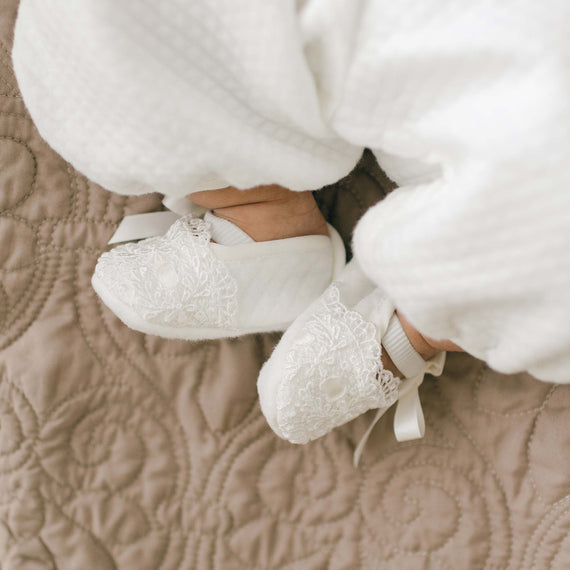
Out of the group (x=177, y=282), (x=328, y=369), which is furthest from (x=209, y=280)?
(x=328, y=369)

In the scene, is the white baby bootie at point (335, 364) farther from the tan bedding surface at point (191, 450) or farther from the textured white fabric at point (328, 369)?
the tan bedding surface at point (191, 450)

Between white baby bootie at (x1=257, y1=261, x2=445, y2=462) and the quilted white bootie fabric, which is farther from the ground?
the quilted white bootie fabric

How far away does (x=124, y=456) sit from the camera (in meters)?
0.71

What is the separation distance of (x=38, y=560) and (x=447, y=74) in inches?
27.5

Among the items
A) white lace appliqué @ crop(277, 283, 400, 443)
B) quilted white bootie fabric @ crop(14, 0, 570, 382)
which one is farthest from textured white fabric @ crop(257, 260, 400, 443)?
quilted white bootie fabric @ crop(14, 0, 570, 382)

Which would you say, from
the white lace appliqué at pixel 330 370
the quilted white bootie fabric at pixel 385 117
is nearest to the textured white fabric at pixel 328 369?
the white lace appliqué at pixel 330 370

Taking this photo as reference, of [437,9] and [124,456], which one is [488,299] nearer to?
[437,9]

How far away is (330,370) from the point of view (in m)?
0.60

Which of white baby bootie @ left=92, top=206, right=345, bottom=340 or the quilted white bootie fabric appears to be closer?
the quilted white bootie fabric

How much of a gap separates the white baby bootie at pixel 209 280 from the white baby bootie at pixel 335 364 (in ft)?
0.14

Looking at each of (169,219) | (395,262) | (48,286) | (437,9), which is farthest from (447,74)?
(48,286)

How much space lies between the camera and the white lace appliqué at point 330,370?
23.4 inches

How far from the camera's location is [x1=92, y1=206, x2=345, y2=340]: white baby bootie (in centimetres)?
61

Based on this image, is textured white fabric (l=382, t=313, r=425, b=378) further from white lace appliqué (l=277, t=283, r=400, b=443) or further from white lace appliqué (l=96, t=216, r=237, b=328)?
white lace appliqué (l=96, t=216, r=237, b=328)
